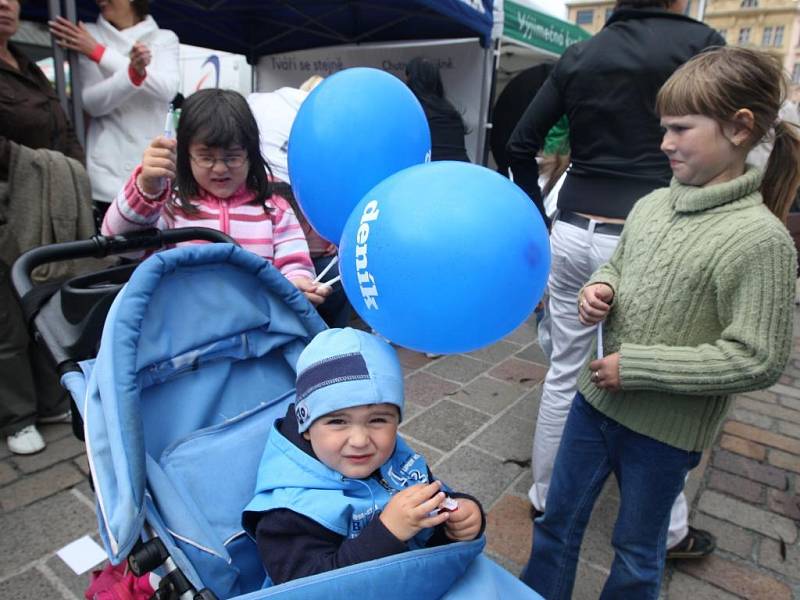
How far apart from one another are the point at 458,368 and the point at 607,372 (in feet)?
8.05

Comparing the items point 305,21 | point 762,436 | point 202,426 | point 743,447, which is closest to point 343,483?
point 202,426

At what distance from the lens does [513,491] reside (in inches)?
97.7

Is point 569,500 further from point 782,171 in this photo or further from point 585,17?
point 585,17

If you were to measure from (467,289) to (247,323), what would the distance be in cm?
61

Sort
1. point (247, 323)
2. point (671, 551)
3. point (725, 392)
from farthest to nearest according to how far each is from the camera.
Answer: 1. point (671, 551)
2. point (247, 323)
3. point (725, 392)

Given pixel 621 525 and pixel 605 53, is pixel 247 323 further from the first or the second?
pixel 605 53

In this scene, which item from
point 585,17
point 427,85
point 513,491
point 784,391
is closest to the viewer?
point 513,491

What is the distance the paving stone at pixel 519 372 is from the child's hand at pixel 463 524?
259 centimetres

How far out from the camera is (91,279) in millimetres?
1455

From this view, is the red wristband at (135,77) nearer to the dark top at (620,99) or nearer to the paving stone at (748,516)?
the dark top at (620,99)

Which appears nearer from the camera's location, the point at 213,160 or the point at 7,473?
the point at 213,160

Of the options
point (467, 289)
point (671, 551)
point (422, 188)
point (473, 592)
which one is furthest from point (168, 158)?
point (671, 551)

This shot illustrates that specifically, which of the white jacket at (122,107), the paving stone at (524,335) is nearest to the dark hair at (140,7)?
the white jacket at (122,107)

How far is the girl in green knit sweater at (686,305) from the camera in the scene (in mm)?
1207
